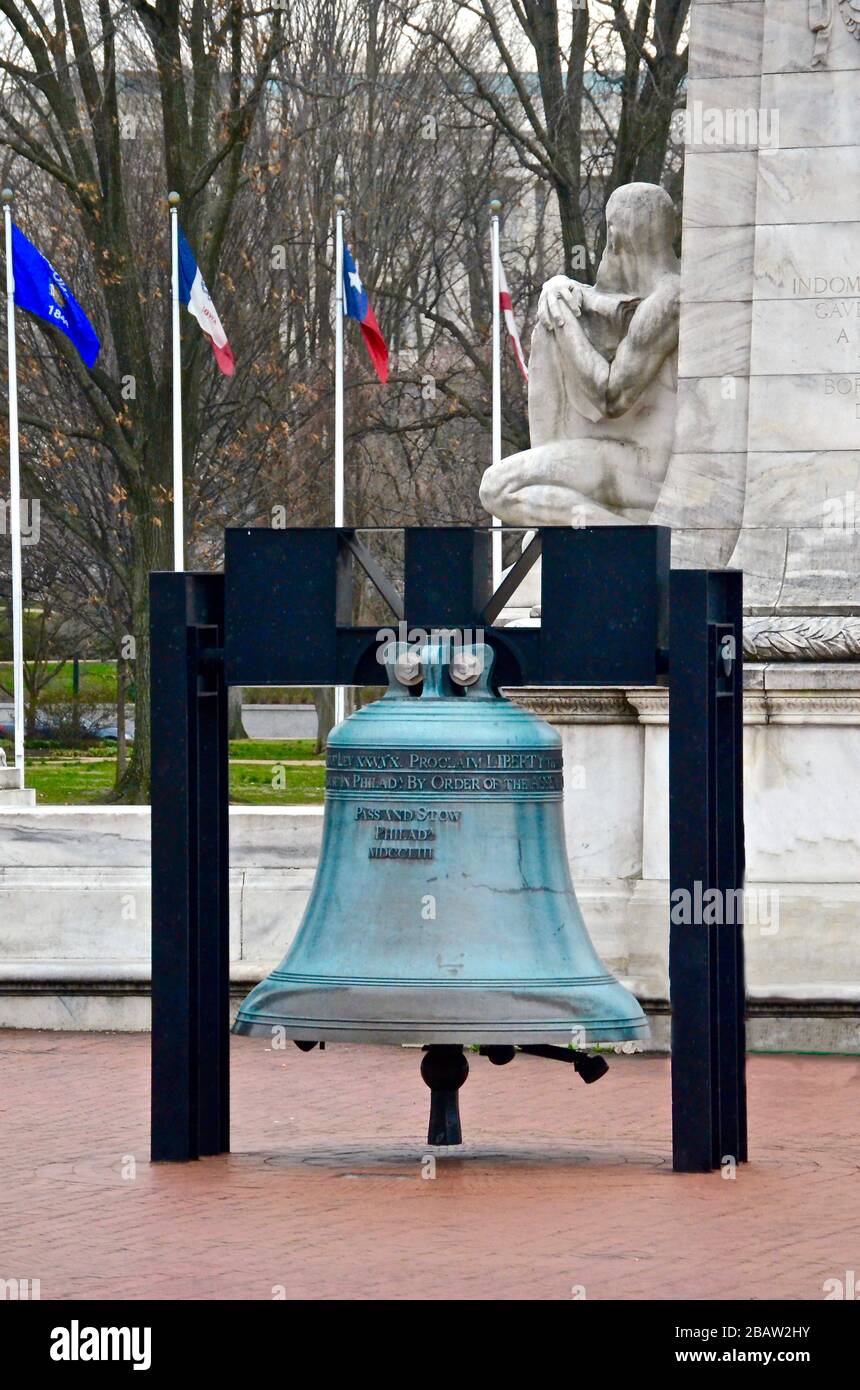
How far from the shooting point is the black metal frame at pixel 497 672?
8023 mm

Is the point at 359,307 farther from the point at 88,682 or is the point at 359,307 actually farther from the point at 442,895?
the point at 88,682

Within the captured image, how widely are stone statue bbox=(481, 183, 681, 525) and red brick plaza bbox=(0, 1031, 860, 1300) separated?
11.2ft

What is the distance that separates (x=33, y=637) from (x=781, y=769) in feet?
101

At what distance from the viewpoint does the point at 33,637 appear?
41.6 m

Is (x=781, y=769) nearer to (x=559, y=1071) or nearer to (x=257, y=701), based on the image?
(x=559, y=1071)

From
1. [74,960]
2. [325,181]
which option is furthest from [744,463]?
[325,181]

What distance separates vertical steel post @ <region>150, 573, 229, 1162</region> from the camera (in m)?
8.27

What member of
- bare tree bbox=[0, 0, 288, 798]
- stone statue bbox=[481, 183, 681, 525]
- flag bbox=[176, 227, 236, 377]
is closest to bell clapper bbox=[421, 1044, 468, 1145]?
stone statue bbox=[481, 183, 681, 525]

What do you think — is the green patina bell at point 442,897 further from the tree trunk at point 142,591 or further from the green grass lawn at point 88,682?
the green grass lawn at point 88,682

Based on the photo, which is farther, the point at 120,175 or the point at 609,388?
the point at 120,175

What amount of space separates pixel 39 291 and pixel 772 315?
11.1 m

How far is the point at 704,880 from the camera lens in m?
8.05

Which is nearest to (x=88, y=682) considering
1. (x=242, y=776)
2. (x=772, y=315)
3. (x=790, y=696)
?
(x=242, y=776)

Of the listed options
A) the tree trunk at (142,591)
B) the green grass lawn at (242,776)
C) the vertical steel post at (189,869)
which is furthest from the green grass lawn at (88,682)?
the vertical steel post at (189,869)
